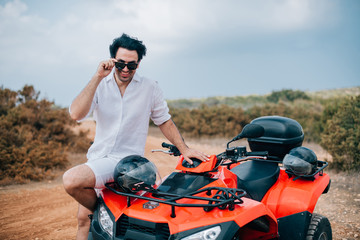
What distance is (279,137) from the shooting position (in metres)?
3.50

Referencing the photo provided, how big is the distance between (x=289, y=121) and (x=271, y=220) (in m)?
1.42

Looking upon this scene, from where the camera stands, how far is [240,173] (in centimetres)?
314

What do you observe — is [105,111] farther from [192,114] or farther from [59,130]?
[192,114]

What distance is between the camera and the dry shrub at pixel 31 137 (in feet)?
25.0

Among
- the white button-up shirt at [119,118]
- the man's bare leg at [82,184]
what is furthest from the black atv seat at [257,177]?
the man's bare leg at [82,184]

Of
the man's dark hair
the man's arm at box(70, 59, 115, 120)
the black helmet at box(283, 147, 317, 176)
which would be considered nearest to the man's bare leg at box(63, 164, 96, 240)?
the man's arm at box(70, 59, 115, 120)

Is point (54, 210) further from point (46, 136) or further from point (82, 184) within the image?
point (46, 136)

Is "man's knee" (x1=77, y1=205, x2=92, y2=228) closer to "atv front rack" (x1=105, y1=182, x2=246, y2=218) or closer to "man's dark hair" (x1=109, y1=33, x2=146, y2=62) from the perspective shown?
"atv front rack" (x1=105, y1=182, x2=246, y2=218)

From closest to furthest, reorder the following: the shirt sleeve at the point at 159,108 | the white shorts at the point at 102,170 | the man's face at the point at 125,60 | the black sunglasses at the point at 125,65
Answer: the white shorts at the point at 102,170 < the black sunglasses at the point at 125,65 < the man's face at the point at 125,60 < the shirt sleeve at the point at 159,108

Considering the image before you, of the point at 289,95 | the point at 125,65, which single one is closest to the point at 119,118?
the point at 125,65

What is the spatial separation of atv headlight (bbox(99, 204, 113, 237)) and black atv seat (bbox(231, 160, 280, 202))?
1154 millimetres

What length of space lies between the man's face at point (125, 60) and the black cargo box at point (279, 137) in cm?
164

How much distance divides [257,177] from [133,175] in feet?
4.36

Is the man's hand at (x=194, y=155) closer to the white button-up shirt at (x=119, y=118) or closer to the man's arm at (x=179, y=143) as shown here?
the man's arm at (x=179, y=143)
